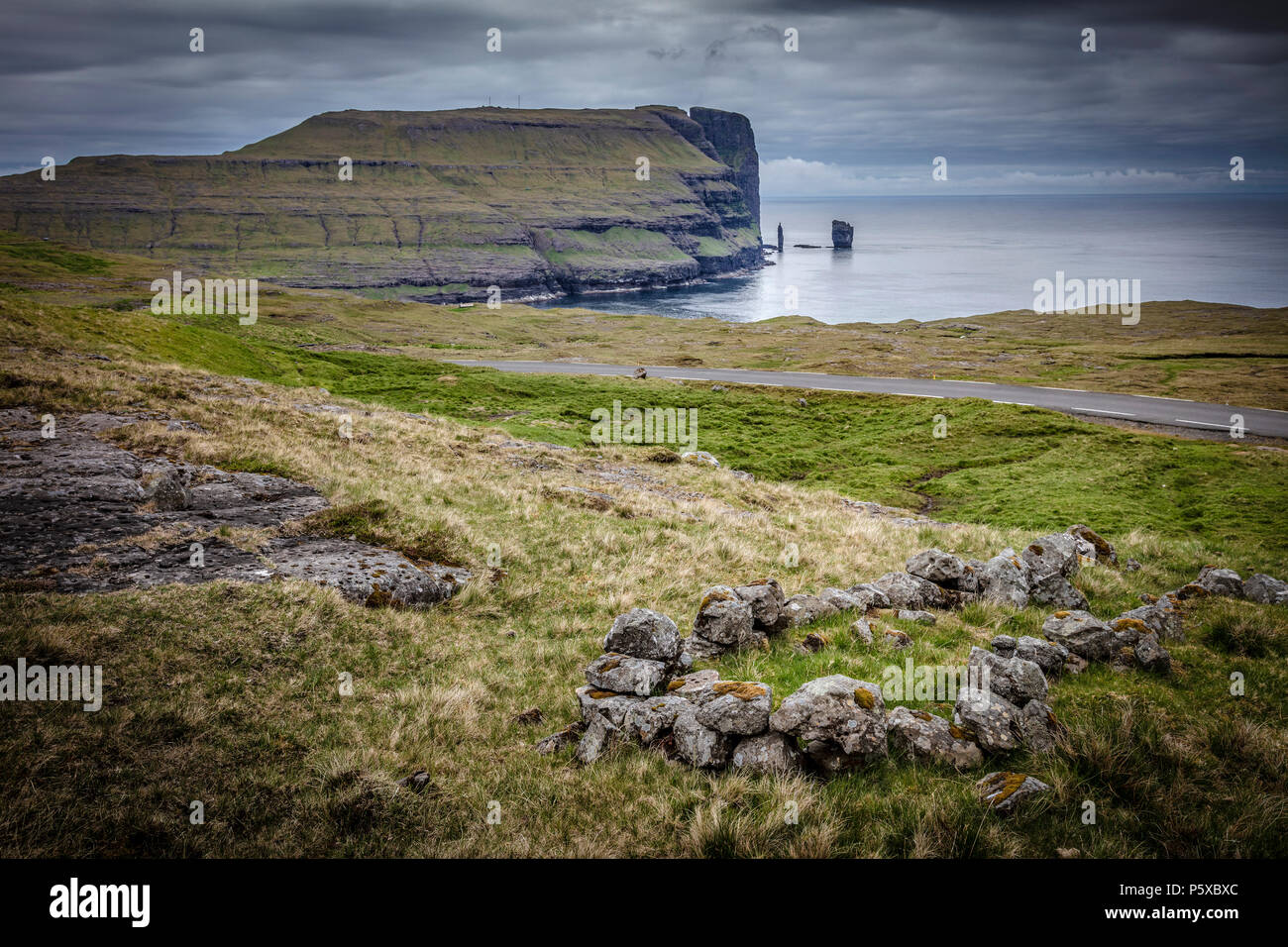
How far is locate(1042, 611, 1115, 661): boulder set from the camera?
10.4 meters

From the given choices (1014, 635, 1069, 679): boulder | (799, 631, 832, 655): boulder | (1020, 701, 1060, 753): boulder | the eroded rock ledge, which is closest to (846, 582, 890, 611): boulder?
(799, 631, 832, 655): boulder

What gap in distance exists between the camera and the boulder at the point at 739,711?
314 inches

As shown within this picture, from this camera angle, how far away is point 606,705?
29.9ft

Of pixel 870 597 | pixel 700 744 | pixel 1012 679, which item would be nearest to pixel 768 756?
pixel 700 744

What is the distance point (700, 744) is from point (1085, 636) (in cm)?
673

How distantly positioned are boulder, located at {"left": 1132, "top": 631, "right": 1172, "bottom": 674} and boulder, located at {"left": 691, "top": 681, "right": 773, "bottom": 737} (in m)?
6.16

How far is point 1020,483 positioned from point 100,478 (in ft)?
130

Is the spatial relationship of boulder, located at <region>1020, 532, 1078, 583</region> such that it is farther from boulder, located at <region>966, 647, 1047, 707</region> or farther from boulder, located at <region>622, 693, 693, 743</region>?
boulder, located at <region>622, 693, 693, 743</region>

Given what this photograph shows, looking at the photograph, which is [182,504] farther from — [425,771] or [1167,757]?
[1167,757]

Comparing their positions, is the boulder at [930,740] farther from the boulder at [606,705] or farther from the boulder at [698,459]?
the boulder at [698,459]

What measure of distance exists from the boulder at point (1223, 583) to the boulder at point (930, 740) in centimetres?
991

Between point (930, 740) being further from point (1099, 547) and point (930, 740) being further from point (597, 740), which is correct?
point (1099, 547)
